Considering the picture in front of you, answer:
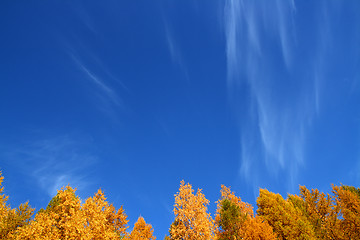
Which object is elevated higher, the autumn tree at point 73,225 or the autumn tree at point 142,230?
the autumn tree at point 142,230

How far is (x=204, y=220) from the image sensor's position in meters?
16.7

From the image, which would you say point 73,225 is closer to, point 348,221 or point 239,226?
point 239,226

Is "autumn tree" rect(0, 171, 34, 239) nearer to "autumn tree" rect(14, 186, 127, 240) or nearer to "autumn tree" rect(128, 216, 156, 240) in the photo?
"autumn tree" rect(14, 186, 127, 240)

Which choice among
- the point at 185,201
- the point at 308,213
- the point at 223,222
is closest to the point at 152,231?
the point at 223,222

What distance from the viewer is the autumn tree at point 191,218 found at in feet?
53.2

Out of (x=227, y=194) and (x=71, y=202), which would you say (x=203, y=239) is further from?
(x=227, y=194)

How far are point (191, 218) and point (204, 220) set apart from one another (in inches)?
48.9

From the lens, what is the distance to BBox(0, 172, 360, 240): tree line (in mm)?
16188

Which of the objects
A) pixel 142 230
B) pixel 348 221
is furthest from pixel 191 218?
pixel 142 230

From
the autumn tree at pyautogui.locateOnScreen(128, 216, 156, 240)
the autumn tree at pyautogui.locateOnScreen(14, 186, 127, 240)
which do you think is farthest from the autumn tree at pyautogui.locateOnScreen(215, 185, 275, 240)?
the autumn tree at pyautogui.locateOnScreen(128, 216, 156, 240)

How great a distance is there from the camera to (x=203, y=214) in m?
17.1

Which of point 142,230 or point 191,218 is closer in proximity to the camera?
point 191,218

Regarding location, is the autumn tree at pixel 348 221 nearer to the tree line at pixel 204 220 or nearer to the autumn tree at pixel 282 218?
the tree line at pixel 204 220

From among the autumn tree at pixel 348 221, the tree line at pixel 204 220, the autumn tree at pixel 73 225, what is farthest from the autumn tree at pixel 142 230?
the autumn tree at pixel 348 221
